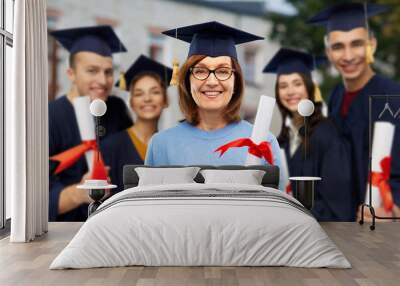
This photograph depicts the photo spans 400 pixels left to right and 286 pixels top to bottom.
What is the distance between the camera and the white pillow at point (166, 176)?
551cm

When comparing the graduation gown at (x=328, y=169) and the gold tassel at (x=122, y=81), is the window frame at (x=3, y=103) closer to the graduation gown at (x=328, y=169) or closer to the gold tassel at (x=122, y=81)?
the gold tassel at (x=122, y=81)

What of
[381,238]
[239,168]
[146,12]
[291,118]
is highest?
[146,12]

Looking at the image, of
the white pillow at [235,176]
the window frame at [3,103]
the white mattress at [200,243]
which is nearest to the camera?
the white mattress at [200,243]

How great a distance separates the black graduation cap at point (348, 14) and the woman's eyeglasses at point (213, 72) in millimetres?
1142

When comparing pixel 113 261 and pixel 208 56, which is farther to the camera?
pixel 208 56

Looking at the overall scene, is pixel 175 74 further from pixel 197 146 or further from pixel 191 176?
pixel 191 176

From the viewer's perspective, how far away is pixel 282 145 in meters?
6.28

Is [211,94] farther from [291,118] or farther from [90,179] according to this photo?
[90,179]

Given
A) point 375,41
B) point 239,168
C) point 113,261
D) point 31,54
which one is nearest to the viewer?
point 113,261

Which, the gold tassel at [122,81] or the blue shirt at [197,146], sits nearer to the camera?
the blue shirt at [197,146]

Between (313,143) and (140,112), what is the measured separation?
70.6 inches

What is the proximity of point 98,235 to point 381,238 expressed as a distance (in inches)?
104

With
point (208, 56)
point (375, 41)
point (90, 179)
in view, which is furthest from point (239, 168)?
point (375, 41)

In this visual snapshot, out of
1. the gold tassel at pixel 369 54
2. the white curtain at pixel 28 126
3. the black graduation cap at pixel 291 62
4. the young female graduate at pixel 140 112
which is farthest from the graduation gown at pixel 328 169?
the white curtain at pixel 28 126
